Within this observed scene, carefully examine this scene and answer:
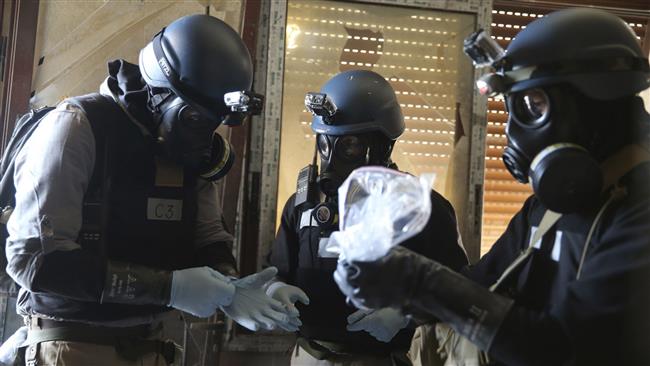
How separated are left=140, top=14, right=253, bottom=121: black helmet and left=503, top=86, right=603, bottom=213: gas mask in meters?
0.88

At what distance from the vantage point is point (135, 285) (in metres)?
1.66

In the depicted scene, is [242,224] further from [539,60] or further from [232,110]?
[539,60]

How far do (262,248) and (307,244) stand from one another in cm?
59

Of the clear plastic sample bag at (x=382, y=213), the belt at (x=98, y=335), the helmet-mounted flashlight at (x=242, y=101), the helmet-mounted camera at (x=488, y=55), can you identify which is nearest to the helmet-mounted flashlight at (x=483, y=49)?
the helmet-mounted camera at (x=488, y=55)

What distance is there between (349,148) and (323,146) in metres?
0.11

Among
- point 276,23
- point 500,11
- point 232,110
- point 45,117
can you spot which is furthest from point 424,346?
point 500,11

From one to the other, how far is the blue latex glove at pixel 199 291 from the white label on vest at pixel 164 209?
209 millimetres

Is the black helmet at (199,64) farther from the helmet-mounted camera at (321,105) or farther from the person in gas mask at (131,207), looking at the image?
the helmet-mounted camera at (321,105)

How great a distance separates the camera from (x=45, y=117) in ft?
5.68

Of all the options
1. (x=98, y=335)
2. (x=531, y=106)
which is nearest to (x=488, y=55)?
(x=531, y=106)

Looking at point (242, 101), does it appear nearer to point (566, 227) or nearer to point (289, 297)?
point (289, 297)

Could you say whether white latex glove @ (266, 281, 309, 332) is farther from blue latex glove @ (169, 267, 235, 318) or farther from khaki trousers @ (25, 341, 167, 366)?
khaki trousers @ (25, 341, 167, 366)

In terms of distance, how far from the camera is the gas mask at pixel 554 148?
1.17m

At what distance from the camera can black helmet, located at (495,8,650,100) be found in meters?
1.24
